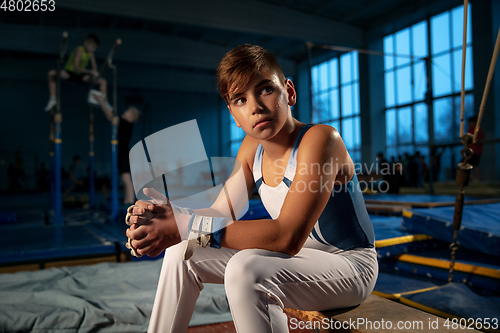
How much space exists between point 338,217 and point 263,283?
354 mm

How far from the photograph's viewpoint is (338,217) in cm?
108

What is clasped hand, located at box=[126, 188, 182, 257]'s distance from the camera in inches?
35.6

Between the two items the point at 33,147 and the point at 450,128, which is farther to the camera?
the point at 33,147

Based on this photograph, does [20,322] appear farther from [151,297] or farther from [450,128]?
[450,128]

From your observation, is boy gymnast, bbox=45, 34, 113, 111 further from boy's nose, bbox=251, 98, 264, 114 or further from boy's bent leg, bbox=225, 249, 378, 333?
boy's bent leg, bbox=225, 249, 378, 333

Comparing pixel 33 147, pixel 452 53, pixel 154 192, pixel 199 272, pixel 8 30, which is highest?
pixel 8 30

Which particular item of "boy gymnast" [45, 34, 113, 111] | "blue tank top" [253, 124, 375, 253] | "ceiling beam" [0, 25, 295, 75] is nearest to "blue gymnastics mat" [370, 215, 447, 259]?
"blue tank top" [253, 124, 375, 253]

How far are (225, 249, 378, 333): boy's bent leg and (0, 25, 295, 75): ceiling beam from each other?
435 inches

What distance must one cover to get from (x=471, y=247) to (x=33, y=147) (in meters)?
16.6

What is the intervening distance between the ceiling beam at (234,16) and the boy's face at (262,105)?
25.6 feet

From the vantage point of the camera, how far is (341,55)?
13000 mm

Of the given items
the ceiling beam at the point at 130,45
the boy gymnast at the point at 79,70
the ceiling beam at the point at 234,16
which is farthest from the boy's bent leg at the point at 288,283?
the ceiling beam at the point at 130,45

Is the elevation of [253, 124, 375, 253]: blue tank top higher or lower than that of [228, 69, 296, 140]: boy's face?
lower

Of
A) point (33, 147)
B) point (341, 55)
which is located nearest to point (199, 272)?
point (341, 55)
